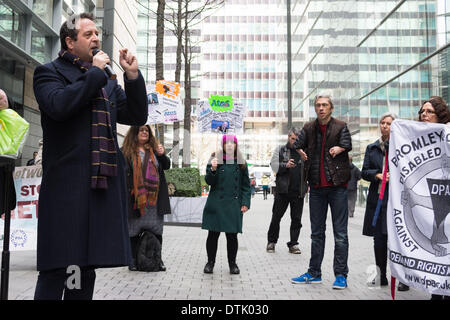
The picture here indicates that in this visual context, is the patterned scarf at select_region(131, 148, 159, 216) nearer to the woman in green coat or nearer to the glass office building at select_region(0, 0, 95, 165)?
the woman in green coat

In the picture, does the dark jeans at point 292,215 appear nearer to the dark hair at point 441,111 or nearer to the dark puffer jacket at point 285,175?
the dark puffer jacket at point 285,175

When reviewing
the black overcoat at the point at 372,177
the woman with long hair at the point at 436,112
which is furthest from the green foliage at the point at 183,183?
the woman with long hair at the point at 436,112

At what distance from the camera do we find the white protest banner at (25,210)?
20.2 ft

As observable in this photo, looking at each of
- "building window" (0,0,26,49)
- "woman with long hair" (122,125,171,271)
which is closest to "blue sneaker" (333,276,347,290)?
"woman with long hair" (122,125,171,271)

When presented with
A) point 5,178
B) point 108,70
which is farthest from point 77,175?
point 5,178

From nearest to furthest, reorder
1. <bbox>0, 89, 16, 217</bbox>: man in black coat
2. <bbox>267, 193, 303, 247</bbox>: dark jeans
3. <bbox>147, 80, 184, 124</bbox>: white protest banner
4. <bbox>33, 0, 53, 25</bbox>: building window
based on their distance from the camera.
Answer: <bbox>0, 89, 16, 217</bbox>: man in black coat → <bbox>267, 193, 303, 247</bbox>: dark jeans → <bbox>147, 80, 184, 124</bbox>: white protest banner → <bbox>33, 0, 53, 25</bbox>: building window

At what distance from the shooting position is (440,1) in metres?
15.0

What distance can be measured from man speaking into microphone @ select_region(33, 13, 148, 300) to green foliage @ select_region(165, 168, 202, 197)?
11.1 metres

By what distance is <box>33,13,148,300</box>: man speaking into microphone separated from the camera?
246 centimetres

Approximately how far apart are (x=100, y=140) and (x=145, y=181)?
384 cm

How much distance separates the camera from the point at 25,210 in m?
6.30

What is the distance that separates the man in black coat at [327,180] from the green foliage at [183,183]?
8.28m

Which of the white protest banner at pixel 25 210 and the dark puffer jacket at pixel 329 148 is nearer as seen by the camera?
the dark puffer jacket at pixel 329 148
